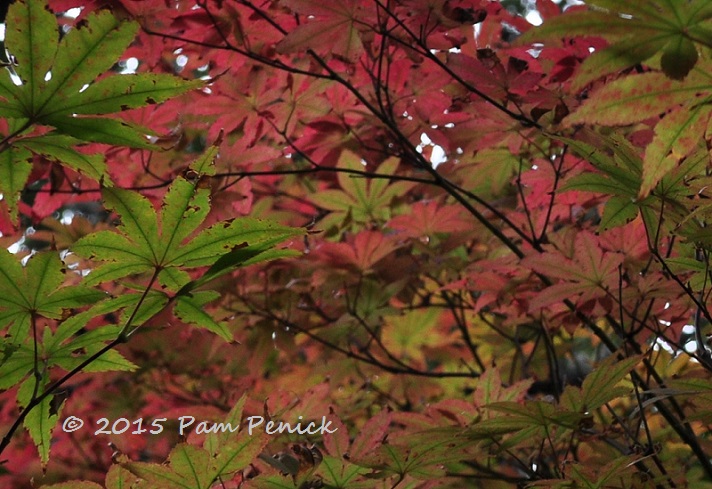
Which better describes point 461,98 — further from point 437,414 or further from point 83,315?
point 83,315

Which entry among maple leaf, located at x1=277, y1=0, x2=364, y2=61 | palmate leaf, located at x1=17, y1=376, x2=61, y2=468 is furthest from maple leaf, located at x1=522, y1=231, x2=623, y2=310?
palmate leaf, located at x1=17, y1=376, x2=61, y2=468

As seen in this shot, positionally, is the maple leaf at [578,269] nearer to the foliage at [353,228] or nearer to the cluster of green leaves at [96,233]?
the foliage at [353,228]

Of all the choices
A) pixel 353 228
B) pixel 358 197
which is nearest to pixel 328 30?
pixel 358 197

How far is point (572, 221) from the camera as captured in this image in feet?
5.00

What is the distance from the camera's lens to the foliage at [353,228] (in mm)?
723

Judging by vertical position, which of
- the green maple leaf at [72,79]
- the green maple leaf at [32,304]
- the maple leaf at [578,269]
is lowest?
the maple leaf at [578,269]

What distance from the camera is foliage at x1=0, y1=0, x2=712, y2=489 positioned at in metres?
0.72

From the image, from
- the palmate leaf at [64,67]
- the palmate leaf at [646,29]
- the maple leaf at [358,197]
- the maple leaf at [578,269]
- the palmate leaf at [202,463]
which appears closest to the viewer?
the palmate leaf at [646,29]

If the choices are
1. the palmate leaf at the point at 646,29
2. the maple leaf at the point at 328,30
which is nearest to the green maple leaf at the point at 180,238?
the palmate leaf at the point at 646,29

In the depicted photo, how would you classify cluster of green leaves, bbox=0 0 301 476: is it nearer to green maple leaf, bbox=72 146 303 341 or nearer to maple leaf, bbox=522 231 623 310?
green maple leaf, bbox=72 146 303 341

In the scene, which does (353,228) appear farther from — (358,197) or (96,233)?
(96,233)

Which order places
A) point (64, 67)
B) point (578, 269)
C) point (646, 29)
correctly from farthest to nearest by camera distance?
point (578, 269) → point (64, 67) → point (646, 29)

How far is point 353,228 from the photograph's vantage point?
5.76 feet

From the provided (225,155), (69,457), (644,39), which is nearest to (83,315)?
(644,39)
